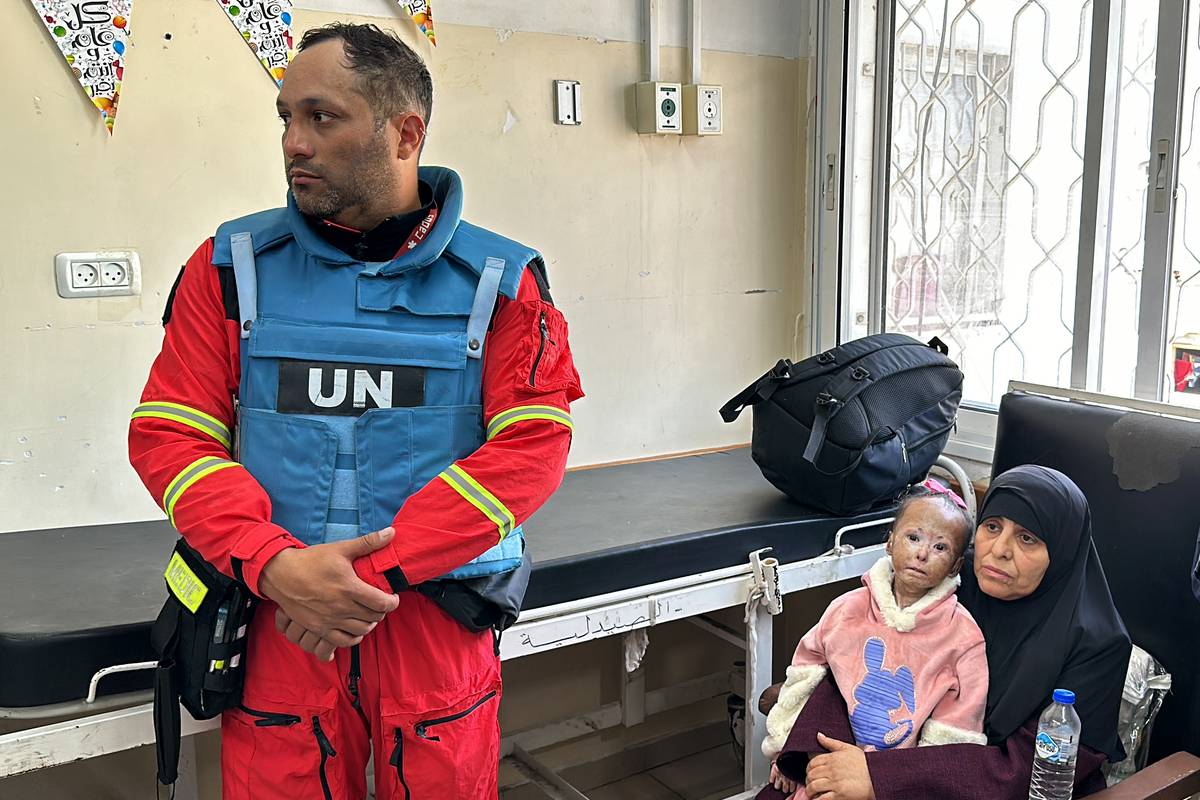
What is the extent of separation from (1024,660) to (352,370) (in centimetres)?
105

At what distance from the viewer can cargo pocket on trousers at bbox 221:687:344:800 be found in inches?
55.2

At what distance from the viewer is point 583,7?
2506mm

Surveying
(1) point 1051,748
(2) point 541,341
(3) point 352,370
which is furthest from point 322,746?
(1) point 1051,748

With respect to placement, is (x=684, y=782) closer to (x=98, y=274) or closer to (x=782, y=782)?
(x=782, y=782)

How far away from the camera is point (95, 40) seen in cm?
198

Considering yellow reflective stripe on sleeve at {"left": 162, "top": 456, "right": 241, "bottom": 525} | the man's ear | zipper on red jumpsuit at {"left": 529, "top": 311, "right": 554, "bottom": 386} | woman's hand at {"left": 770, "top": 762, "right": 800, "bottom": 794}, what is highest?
the man's ear

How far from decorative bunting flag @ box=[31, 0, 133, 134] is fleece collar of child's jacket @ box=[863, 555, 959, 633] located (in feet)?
5.44

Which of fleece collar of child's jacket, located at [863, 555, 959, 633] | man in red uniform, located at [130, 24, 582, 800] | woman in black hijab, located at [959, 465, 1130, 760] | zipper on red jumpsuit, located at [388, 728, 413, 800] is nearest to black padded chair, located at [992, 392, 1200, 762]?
woman in black hijab, located at [959, 465, 1130, 760]

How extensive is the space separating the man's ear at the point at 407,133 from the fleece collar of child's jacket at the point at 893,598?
3.26 feet

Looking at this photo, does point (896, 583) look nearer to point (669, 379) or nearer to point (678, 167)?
point (669, 379)

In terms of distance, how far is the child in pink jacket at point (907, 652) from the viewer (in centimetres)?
159

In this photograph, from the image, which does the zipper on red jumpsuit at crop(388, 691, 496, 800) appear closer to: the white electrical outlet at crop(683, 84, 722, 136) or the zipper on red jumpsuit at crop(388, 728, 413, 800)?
the zipper on red jumpsuit at crop(388, 728, 413, 800)

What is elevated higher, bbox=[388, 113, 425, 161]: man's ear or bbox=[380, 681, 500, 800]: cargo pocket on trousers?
bbox=[388, 113, 425, 161]: man's ear

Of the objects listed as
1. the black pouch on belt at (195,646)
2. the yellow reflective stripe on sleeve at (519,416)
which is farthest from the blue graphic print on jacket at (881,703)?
the black pouch on belt at (195,646)
